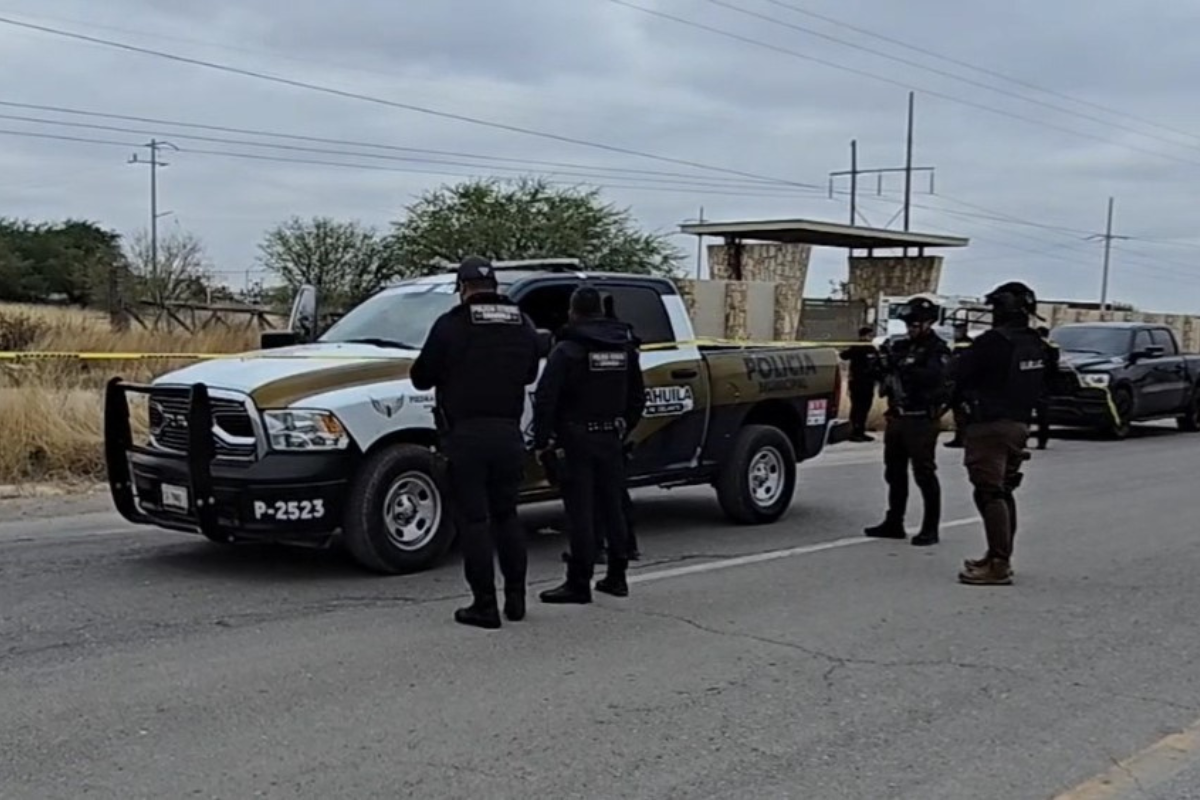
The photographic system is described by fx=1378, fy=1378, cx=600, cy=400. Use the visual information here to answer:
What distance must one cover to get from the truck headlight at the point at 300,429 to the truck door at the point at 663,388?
2.44 m

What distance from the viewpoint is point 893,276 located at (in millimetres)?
48469

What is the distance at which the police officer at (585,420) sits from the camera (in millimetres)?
7477

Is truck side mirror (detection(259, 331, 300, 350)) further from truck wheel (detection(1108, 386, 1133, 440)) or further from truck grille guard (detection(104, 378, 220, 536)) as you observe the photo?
truck wheel (detection(1108, 386, 1133, 440))

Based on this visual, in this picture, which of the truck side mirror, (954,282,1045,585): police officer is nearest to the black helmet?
(954,282,1045,585): police officer

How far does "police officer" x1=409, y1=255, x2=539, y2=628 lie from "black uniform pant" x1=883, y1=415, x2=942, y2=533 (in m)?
3.73

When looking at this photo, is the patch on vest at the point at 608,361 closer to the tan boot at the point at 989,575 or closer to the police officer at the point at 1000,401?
the police officer at the point at 1000,401

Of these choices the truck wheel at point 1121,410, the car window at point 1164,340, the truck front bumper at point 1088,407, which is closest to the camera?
the truck front bumper at point 1088,407

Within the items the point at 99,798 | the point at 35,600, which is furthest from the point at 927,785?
the point at 35,600

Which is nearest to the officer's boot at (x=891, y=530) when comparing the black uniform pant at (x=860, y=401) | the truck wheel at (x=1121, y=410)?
the black uniform pant at (x=860, y=401)

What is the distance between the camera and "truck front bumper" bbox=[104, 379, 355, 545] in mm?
7773

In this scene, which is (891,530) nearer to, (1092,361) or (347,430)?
(347,430)

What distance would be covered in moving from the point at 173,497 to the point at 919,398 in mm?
5030

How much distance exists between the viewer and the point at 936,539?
9.98m

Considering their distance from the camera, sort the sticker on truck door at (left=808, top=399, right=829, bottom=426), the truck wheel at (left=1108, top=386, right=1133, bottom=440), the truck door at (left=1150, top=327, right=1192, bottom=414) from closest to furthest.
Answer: the sticker on truck door at (left=808, top=399, right=829, bottom=426)
the truck wheel at (left=1108, top=386, right=1133, bottom=440)
the truck door at (left=1150, top=327, right=1192, bottom=414)
